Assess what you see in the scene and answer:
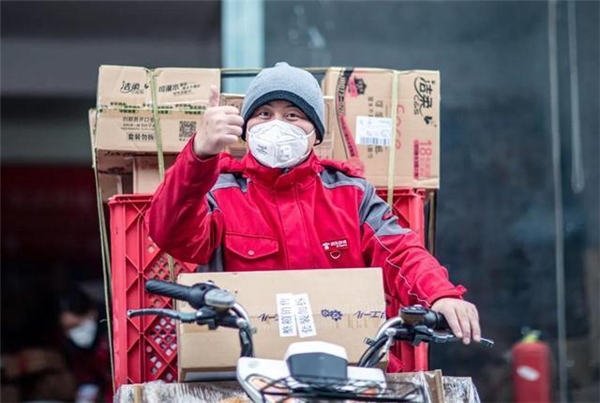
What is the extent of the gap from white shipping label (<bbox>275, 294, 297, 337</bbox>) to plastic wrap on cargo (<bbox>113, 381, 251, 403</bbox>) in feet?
0.72

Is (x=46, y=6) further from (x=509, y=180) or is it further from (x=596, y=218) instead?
(x=596, y=218)

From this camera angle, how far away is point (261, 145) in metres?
3.77

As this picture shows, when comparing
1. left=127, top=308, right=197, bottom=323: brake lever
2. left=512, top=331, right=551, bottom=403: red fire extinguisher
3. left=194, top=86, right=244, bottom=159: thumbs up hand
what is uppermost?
left=194, top=86, right=244, bottom=159: thumbs up hand

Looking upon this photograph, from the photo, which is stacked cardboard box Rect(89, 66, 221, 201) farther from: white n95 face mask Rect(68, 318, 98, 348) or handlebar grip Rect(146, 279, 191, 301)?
white n95 face mask Rect(68, 318, 98, 348)

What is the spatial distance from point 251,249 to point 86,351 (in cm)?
571

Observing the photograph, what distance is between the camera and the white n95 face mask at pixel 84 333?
369 inches

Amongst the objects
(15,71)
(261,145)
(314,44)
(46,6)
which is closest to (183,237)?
(261,145)

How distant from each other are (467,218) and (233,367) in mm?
4529

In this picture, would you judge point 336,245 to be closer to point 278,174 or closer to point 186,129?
point 278,174

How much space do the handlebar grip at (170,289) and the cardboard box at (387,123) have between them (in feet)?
5.71

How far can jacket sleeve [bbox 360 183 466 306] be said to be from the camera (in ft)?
12.2

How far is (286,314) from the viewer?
3494 mm

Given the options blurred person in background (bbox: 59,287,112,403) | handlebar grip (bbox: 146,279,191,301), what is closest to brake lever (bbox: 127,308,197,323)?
handlebar grip (bbox: 146,279,191,301)

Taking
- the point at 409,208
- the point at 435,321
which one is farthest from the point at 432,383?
the point at 409,208
